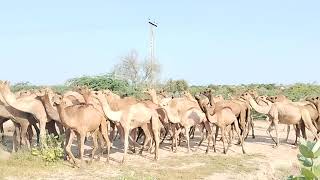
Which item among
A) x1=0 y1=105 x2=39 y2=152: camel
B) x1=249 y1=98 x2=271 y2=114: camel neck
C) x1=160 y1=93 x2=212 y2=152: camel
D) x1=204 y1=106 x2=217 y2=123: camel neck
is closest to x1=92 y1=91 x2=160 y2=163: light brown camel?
x1=160 y1=93 x2=212 y2=152: camel

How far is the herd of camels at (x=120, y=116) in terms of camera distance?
39.5 ft

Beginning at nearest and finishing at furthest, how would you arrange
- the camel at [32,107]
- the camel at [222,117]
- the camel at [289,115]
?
the camel at [32,107]
the camel at [222,117]
the camel at [289,115]

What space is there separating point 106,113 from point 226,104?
218 inches

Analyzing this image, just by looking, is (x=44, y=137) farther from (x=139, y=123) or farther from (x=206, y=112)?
(x=206, y=112)

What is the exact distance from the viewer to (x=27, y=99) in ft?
43.5

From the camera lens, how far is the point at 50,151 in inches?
467

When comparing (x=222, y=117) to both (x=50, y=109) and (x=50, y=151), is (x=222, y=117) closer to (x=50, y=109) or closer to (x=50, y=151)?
(x=50, y=109)

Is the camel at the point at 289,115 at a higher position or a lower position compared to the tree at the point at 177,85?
higher

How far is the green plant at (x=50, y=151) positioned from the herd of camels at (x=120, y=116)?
22 centimetres

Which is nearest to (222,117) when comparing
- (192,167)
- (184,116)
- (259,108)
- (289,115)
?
(184,116)

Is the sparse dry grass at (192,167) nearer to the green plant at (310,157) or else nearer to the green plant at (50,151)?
the green plant at (50,151)

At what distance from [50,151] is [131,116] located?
7.93 feet

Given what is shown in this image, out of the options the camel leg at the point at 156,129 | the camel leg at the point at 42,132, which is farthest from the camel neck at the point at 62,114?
the camel leg at the point at 156,129

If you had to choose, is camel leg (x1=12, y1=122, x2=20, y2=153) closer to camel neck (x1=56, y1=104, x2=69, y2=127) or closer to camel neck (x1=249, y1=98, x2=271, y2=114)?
camel neck (x1=56, y1=104, x2=69, y2=127)
